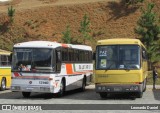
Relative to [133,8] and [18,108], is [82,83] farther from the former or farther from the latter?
[133,8]

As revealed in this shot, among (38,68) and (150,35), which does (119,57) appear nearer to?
(38,68)

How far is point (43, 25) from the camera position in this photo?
237 feet

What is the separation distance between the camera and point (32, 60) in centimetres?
2197

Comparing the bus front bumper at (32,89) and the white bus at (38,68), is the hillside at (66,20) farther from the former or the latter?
the bus front bumper at (32,89)

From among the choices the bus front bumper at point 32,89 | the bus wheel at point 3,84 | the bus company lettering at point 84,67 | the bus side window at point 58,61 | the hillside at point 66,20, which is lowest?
the bus wheel at point 3,84

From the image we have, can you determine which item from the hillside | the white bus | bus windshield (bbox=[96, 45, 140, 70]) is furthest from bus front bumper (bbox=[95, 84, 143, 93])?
the hillside

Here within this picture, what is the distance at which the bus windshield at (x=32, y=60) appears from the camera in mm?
21812

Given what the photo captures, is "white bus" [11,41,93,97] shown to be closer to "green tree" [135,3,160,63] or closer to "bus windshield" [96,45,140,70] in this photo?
"bus windshield" [96,45,140,70]

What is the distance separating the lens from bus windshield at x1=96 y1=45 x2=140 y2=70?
2108cm

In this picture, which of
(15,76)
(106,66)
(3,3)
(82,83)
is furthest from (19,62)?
(3,3)

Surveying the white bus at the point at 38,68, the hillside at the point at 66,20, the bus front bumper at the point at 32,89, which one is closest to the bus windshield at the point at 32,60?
the white bus at the point at 38,68

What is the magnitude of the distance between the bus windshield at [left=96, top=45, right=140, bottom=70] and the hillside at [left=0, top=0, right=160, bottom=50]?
42154mm

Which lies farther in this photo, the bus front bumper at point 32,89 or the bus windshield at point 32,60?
the bus windshield at point 32,60

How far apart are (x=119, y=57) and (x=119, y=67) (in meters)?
0.47
